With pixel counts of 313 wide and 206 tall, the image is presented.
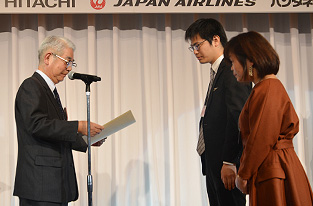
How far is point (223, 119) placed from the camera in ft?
8.07

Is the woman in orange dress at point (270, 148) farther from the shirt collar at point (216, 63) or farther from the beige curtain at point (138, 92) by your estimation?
the beige curtain at point (138, 92)

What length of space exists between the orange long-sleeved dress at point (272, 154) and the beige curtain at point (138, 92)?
6.79 ft

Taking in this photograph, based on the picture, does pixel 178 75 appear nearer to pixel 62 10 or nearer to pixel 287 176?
pixel 62 10

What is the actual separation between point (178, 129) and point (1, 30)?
6.19 feet

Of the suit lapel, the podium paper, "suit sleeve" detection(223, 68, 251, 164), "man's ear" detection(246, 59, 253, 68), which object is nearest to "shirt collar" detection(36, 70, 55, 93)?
the suit lapel

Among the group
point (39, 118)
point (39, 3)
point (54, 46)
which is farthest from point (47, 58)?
point (39, 3)

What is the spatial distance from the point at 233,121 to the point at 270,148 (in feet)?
1.44

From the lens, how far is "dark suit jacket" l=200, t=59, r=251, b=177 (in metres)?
2.31

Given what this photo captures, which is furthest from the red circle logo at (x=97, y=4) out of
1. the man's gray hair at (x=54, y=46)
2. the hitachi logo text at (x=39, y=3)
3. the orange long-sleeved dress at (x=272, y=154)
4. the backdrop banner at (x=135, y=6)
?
the orange long-sleeved dress at (x=272, y=154)

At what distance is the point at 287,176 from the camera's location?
188cm

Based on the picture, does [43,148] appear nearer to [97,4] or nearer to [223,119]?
[223,119]

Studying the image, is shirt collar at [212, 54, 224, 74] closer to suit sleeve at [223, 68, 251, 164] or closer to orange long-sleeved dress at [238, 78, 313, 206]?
suit sleeve at [223, 68, 251, 164]

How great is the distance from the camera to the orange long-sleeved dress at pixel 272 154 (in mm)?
1878

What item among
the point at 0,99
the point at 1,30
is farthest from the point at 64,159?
the point at 1,30
